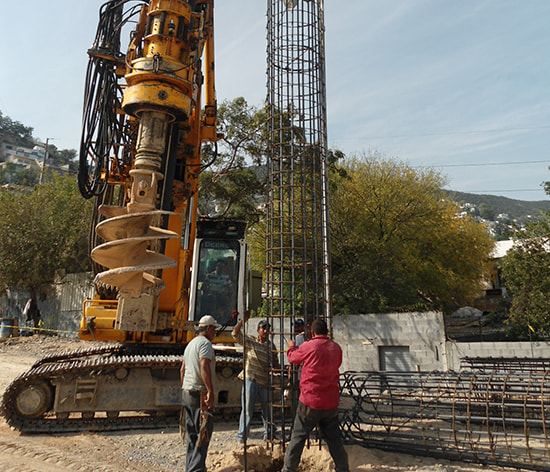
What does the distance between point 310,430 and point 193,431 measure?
50.2 inches

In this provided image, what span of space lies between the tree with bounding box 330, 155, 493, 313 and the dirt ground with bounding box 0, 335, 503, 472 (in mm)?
8979

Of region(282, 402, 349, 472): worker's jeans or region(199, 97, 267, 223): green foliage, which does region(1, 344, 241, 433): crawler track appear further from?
region(199, 97, 267, 223): green foliage

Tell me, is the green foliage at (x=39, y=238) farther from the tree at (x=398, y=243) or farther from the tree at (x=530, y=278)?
the tree at (x=530, y=278)

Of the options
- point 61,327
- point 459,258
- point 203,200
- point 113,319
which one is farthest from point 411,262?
point 61,327

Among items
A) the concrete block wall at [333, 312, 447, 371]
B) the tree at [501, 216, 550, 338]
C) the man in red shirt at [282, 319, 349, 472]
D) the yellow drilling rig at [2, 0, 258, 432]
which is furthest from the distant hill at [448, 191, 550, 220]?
the man in red shirt at [282, 319, 349, 472]

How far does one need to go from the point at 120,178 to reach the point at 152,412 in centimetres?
401

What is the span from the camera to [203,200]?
19.8m

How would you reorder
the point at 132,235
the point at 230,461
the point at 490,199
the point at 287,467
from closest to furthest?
the point at 287,467 < the point at 230,461 < the point at 132,235 < the point at 490,199

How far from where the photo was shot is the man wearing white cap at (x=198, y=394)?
14.9ft

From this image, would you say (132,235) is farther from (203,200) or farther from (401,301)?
(203,200)

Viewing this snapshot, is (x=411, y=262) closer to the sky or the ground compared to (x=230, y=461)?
closer to the sky

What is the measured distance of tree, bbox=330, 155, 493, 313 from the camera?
15102mm

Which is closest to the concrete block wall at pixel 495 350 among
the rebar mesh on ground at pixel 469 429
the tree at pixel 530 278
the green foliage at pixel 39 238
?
the tree at pixel 530 278

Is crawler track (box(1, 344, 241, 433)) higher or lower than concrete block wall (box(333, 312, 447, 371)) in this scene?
lower
